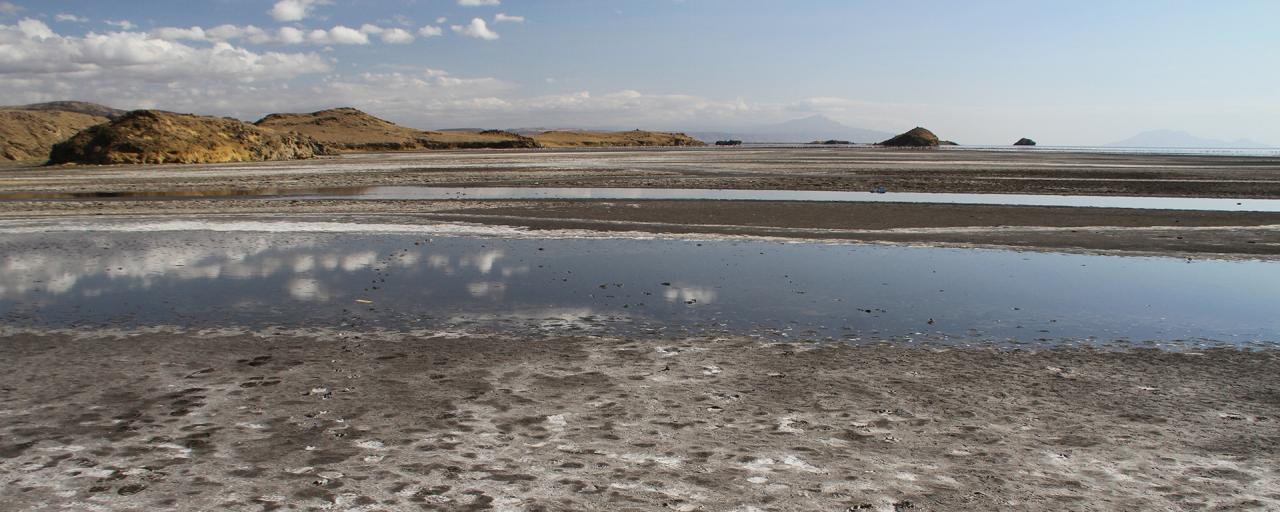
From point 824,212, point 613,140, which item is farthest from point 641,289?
point 613,140

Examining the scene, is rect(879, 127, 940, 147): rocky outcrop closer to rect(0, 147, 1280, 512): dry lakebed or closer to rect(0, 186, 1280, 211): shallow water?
rect(0, 186, 1280, 211): shallow water


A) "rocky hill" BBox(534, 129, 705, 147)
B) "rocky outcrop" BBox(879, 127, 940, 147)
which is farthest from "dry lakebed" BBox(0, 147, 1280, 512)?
"rocky outcrop" BBox(879, 127, 940, 147)

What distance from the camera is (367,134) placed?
13675 centimetres

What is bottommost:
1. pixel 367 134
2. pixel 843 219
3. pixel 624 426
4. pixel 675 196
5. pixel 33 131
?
pixel 624 426

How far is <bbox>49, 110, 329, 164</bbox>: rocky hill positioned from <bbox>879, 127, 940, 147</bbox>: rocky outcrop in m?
116

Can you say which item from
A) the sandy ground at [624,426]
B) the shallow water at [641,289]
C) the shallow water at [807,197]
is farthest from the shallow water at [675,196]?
the sandy ground at [624,426]

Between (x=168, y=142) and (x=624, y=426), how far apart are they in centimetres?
6503

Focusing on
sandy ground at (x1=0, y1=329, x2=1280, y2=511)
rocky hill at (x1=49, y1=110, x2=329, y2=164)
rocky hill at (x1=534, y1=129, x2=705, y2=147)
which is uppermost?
rocky hill at (x1=534, y1=129, x2=705, y2=147)

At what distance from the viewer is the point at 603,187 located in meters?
34.2

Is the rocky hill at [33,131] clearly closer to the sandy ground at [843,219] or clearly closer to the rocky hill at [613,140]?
the sandy ground at [843,219]

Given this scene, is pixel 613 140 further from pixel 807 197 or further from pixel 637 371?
pixel 637 371

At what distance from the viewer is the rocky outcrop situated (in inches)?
6216

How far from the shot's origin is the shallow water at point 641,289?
9.96 meters

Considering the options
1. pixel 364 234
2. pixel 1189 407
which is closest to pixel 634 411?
pixel 1189 407
